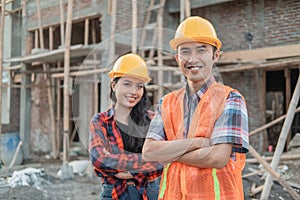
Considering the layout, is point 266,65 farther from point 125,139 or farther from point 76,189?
point 125,139

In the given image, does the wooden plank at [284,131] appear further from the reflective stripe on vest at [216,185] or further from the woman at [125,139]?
the reflective stripe on vest at [216,185]

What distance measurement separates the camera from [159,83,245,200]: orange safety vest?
64.7 inches

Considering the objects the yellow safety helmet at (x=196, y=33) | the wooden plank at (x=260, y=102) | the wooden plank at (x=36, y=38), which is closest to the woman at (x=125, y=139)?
the yellow safety helmet at (x=196, y=33)

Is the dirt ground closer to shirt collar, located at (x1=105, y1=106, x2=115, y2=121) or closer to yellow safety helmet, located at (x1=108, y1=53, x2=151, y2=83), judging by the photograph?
shirt collar, located at (x1=105, y1=106, x2=115, y2=121)

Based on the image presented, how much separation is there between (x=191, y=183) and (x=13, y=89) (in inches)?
444

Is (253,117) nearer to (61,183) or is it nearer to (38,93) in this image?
(61,183)

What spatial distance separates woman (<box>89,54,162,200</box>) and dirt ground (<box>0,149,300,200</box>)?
149 inches

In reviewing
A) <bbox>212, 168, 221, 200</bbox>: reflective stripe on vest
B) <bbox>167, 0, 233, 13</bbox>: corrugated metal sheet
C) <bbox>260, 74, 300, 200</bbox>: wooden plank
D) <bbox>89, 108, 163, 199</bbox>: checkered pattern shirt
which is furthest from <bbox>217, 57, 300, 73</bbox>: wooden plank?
<bbox>212, 168, 221, 200</bbox>: reflective stripe on vest

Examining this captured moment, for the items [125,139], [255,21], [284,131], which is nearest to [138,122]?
[125,139]

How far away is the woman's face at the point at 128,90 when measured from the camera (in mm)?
2143

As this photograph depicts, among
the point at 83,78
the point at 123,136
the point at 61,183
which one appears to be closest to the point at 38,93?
the point at 61,183

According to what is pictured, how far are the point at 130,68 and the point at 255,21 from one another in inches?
268

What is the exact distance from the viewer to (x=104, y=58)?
3.00m

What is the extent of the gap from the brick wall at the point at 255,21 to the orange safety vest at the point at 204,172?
592 cm
